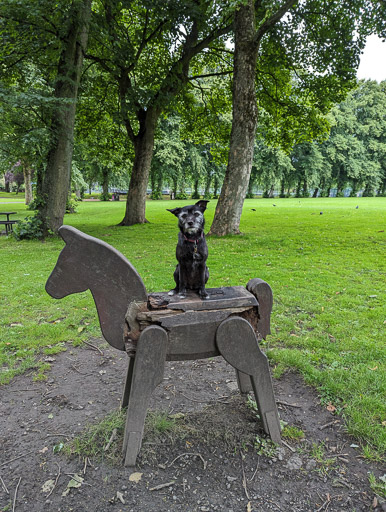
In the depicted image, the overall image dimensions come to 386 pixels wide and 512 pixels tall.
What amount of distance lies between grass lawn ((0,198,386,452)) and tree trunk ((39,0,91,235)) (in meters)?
1.38

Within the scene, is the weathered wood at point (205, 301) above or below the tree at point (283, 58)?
below

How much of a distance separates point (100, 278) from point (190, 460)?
1658 millimetres

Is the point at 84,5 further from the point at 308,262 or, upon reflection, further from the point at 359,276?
the point at 359,276

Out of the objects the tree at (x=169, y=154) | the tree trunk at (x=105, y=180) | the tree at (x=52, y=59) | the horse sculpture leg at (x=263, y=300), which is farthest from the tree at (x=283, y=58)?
the tree trunk at (x=105, y=180)

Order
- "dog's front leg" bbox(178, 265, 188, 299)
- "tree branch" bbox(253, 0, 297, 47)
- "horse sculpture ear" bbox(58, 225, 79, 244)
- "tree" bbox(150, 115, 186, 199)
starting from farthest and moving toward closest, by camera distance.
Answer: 1. "tree" bbox(150, 115, 186, 199)
2. "tree branch" bbox(253, 0, 297, 47)
3. "dog's front leg" bbox(178, 265, 188, 299)
4. "horse sculpture ear" bbox(58, 225, 79, 244)

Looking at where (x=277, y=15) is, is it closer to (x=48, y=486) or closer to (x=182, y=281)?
(x=182, y=281)

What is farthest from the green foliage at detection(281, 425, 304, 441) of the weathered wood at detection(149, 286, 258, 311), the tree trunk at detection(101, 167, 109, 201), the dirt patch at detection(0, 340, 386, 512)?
the tree trunk at detection(101, 167, 109, 201)

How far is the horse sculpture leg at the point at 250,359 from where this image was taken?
2.62 meters

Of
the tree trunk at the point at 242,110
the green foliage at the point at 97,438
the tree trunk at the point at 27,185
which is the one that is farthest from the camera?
the tree trunk at the point at 27,185

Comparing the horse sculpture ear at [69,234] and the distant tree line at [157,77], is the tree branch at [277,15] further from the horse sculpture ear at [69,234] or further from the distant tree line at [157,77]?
the horse sculpture ear at [69,234]

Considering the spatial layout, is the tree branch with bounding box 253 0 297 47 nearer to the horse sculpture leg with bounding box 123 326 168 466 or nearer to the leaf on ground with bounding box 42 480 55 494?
the horse sculpture leg with bounding box 123 326 168 466

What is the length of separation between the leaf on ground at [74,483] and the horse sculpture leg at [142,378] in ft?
1.16

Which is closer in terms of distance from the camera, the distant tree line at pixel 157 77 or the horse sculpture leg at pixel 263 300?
the horse sculpture leg at pixel 263 300

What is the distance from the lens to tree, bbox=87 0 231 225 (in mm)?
12398
